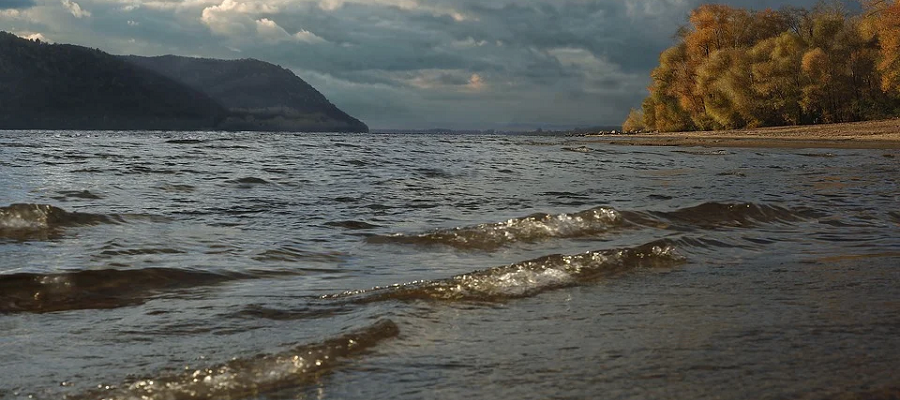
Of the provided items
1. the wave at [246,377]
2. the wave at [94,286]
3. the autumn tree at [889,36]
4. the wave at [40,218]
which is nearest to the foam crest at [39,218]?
the wave at [40,218]

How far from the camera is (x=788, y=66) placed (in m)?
59.5

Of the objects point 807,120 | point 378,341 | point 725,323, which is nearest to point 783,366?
point 725,323

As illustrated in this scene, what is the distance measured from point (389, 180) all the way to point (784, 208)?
9.14 meters

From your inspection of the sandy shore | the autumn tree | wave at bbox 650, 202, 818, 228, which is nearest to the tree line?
the autumn tree

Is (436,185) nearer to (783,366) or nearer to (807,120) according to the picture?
(783,366)

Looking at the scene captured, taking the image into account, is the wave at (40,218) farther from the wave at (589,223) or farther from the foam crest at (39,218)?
the wave at (589,223)

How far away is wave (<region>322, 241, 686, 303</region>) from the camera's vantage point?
5.45 m

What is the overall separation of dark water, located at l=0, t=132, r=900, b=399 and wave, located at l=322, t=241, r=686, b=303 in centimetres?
3

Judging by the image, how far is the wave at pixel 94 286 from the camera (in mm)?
5340

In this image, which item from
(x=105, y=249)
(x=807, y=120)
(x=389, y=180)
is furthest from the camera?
(x=807, y=120)

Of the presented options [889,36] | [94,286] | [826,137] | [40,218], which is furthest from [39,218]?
[889,36]

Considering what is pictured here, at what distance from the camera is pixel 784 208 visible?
440 inches

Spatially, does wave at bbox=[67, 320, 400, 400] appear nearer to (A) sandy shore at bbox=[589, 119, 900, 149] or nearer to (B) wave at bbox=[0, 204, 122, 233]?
(B) wave at bbox=[0, 204, 122, 233]

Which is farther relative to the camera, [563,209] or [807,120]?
[807,120]
